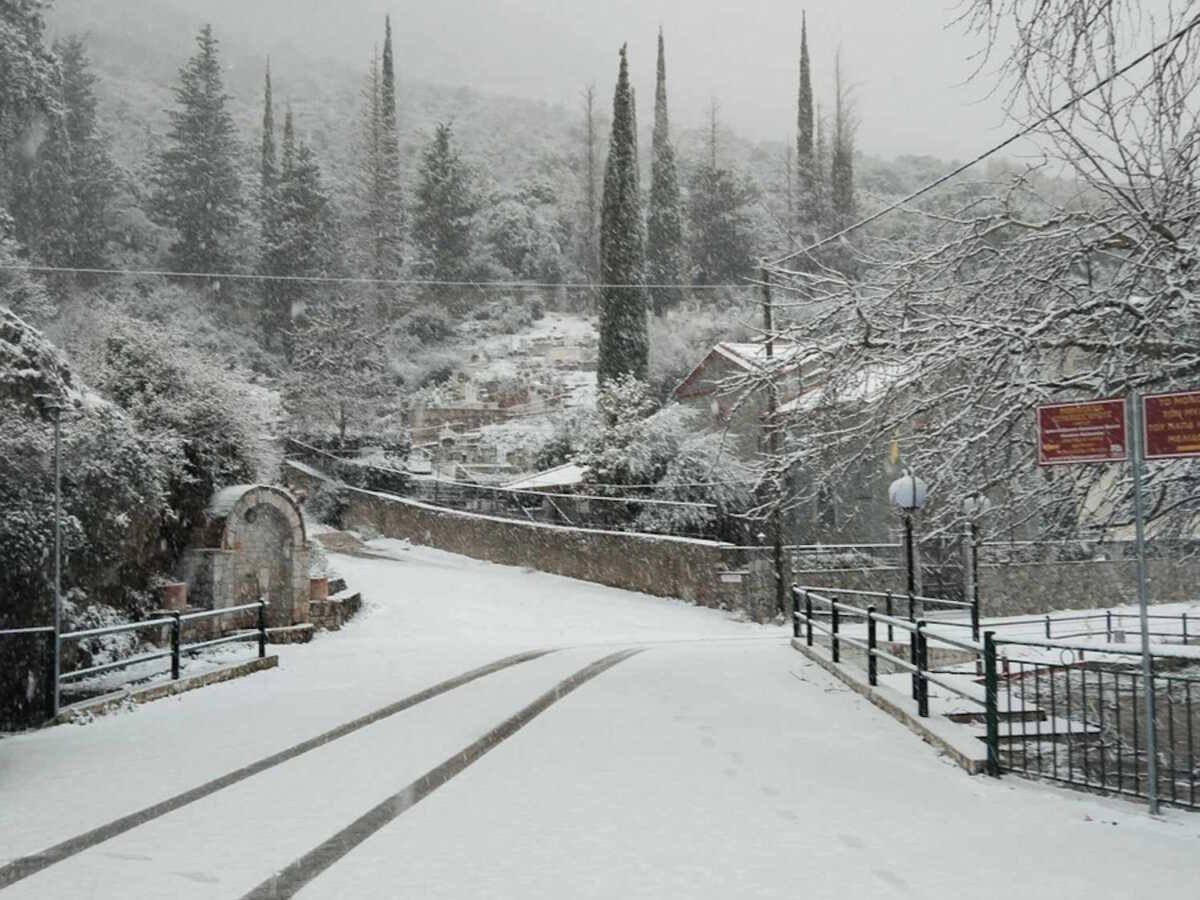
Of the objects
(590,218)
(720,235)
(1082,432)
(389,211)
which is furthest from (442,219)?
(1082,432)

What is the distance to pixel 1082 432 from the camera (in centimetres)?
706

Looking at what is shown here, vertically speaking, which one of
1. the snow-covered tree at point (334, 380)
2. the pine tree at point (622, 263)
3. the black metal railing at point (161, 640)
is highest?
the pine tree at point (622, 263)

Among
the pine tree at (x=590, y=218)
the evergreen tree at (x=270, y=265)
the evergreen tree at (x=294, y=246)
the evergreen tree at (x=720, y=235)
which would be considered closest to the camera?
the evergreen tree at (x=270, y=265)

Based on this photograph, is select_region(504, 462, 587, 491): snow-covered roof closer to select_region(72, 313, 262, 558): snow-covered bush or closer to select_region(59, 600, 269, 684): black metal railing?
select_region(72, 313, 262, 558): snow-covered bush

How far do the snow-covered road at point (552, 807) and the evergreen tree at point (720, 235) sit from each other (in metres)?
50.6

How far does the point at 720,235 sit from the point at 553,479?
30487 millimetres

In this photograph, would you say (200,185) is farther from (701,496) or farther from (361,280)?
(701,496)

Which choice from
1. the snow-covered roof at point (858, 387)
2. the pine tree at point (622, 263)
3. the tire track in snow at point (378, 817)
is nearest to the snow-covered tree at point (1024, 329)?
the snow-covered roof at point (858, 387)

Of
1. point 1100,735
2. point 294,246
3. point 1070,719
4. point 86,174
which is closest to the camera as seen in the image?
point 1070,719

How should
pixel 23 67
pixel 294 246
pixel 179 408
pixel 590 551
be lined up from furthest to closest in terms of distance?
pixel 294 246
pixel 590 551
pixel 23 67
pixel 179 408

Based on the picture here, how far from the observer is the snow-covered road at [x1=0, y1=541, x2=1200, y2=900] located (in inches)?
214

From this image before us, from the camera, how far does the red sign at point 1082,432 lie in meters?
6.94

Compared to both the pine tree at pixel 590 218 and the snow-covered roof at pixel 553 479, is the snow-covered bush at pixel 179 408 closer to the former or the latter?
A: the snow-covered roof at pixel 553 479

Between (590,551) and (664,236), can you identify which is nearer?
(590,551)
